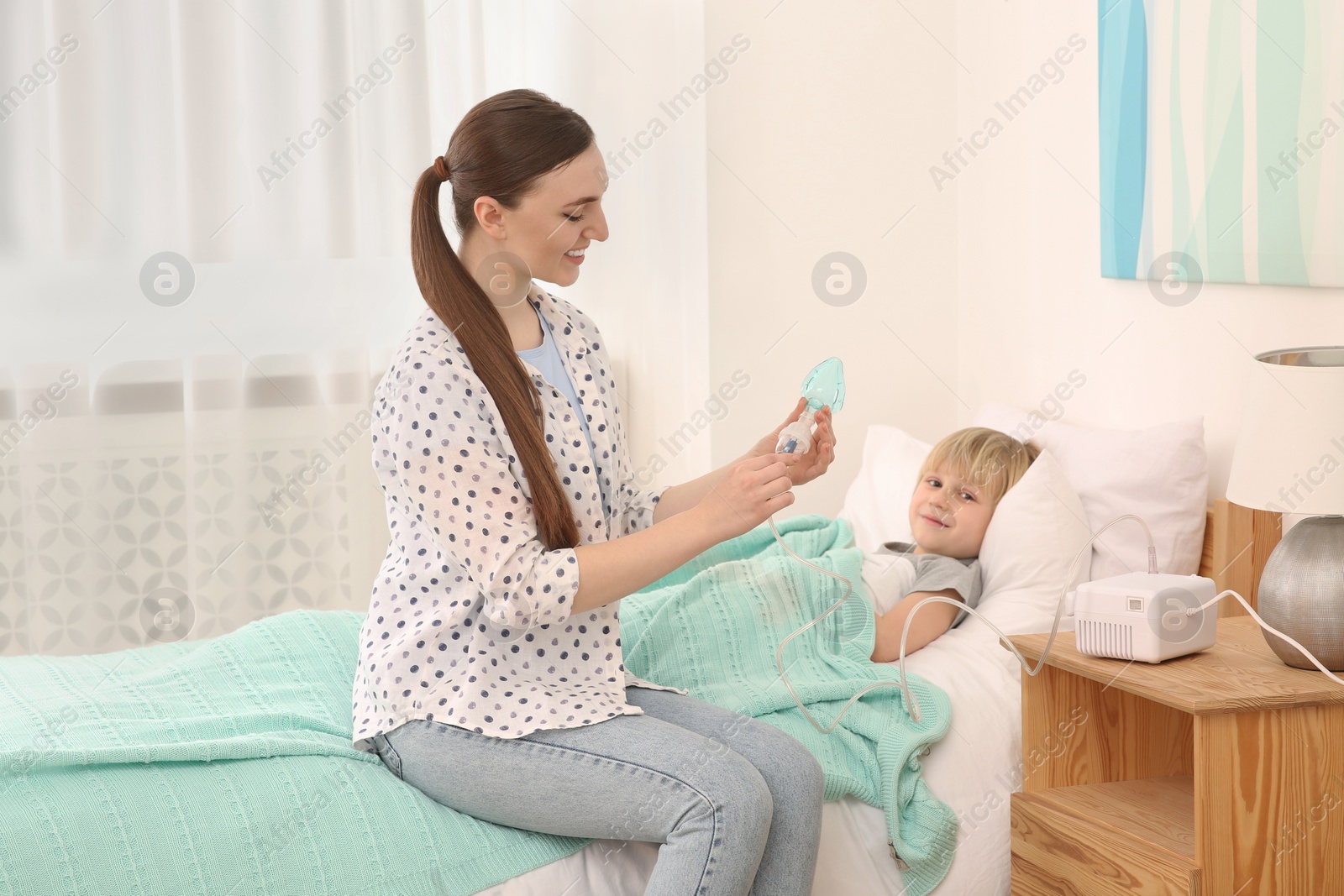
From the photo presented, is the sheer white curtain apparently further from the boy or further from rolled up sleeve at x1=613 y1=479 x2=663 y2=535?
rolled up sleeve at x1=613 y1=479 x2=663 y2=535

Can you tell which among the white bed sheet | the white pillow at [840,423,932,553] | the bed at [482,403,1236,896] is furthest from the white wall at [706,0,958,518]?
the white bed sheet

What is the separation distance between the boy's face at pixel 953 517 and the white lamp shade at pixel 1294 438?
1.97 feet

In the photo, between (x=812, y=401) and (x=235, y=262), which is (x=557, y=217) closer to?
(x=812, y=401)

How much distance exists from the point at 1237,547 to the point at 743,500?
0.87 meters

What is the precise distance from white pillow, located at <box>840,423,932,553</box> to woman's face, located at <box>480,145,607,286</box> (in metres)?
0.91

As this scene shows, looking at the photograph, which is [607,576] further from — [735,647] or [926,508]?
[926,508]

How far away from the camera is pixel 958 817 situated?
1.42 m

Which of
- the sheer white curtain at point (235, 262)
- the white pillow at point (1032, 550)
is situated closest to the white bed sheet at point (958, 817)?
the white pillow at point (1032, 550)

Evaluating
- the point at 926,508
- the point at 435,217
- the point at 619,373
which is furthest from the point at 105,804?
the point at 619,373

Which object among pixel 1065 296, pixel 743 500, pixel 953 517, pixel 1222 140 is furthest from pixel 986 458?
pixel 743 500

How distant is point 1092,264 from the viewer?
82.0 inches

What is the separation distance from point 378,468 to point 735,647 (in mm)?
566

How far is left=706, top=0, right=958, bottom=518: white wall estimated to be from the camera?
252 cm

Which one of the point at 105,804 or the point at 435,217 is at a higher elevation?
the point at 435,217
